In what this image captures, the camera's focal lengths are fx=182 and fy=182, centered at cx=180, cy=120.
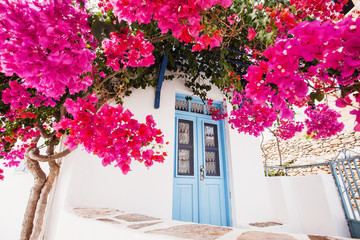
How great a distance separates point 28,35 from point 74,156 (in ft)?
6.94

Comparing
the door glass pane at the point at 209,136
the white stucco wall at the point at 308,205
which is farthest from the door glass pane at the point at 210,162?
the white stucco wall at the point at 308,205

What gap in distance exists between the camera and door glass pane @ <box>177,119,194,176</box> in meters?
3.32

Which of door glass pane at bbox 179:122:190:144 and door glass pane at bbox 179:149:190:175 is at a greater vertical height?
door glass pane at bbox 179:122:190:144

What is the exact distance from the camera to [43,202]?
225 centimetres

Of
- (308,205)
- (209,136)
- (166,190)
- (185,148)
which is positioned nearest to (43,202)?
(166,190)

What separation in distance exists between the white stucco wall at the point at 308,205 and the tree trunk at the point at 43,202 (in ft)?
11.3

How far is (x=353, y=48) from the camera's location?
515 mm

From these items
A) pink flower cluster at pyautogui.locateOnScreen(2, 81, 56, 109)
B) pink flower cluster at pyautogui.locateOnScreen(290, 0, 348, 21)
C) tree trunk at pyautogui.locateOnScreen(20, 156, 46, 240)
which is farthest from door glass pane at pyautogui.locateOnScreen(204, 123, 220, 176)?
pink flower cluster at pyautogui.locateOnScreen(2, 81, 56, 109)

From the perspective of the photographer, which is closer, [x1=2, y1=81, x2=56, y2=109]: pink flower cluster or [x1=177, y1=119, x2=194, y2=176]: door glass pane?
[x1=2, y1=81, x2=56, y2=109]: pink flower cluster

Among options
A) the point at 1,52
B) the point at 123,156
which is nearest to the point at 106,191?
the point at 123,156

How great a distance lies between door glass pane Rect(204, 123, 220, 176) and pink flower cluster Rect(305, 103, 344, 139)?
5.30ft

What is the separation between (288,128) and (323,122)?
96 centimetres

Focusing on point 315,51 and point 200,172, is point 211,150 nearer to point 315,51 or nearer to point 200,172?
point 200,172

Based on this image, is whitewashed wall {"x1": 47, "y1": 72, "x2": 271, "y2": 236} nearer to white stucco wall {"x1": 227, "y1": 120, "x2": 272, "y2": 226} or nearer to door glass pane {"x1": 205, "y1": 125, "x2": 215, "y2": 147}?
white stucco wall {"x1": 227, "y1": 120, "x2": 272, "y2": 226}
